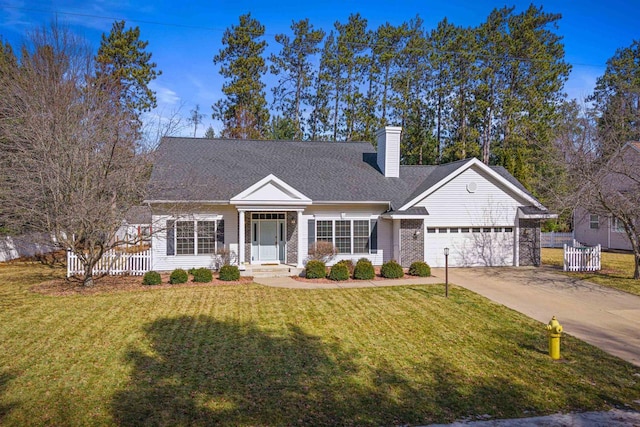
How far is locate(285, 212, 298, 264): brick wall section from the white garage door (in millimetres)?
5447

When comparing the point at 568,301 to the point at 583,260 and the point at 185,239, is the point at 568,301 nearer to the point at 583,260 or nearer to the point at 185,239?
the point at 583,260

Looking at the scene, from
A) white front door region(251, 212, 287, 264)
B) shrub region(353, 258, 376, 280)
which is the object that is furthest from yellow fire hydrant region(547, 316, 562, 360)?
white front door region(251, 212, 287, 264)

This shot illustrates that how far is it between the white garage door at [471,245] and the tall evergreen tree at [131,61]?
23.6 metres

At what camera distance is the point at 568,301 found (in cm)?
1277

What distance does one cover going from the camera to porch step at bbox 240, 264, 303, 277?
55.4ft

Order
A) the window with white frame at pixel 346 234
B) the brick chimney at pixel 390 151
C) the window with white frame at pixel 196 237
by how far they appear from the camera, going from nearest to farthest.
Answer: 1. the window with white frame at pixel 196 237
2. the window with white frame at pixel 346 234
3. the brick chimney at pixel 390 151

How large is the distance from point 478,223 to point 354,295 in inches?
322

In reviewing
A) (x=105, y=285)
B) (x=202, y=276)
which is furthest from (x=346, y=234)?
(x=105, y=285)

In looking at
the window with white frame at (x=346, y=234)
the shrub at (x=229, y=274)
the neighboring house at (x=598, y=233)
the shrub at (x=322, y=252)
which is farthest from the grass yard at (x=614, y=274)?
the shrub at (x=229, y=274)

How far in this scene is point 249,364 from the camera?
7727 millimetres

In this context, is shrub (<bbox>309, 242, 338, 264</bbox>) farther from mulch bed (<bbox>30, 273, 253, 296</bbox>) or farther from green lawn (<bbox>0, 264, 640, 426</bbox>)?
green lawn (<bbox>0, 264, 640, 426</bbox>)

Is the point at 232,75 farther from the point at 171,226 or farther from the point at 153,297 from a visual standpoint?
the point at 153,297

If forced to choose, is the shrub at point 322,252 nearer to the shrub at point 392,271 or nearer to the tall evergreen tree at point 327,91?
the shrub at point 392,271

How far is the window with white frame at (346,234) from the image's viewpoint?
1875cm
